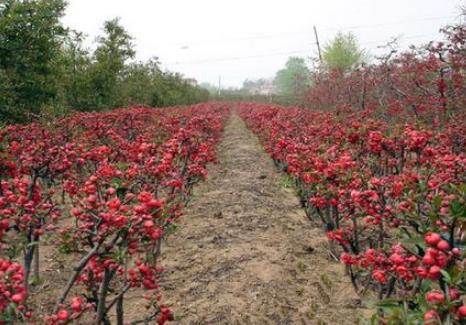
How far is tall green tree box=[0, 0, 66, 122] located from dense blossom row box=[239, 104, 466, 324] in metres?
8.43

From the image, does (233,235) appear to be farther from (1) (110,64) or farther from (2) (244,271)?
(1) (110,64)

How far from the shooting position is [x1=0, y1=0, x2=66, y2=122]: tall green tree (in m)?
14.2

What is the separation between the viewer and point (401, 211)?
3582 mm

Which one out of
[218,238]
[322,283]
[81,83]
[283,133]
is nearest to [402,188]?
[322,283]

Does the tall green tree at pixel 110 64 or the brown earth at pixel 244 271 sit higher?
the tall green tree at pixel 110 64

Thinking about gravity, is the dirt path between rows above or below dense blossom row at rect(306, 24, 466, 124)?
below

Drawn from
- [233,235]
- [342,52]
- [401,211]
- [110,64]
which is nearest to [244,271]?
[233,235]

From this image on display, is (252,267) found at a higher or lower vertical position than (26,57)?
lower

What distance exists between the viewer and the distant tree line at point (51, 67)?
1441cm

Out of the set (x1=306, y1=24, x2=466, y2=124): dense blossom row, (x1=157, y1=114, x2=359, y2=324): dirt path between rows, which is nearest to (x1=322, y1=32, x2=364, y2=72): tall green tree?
(x1=306, y1=24, x2=466, y2=124): dense blossom row

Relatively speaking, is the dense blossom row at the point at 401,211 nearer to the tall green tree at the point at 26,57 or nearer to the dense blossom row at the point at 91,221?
the dense blossom row at the point at 91,221

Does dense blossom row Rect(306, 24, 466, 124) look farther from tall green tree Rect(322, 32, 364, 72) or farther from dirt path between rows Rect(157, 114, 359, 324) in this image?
tall green tree Rect(322, 32, 364, 72)

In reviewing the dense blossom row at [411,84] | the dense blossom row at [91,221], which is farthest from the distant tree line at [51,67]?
the dense blossom row at [411,84]

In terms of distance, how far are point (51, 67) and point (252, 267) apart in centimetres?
1283
